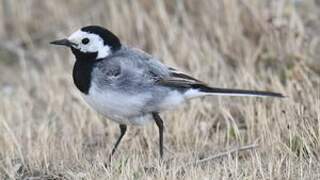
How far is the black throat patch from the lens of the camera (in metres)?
5.61

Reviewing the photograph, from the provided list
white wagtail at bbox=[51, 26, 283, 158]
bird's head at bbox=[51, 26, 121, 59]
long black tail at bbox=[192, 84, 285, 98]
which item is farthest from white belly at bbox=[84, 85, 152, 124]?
long black tail at bbox=[192, 84, 285, 98]

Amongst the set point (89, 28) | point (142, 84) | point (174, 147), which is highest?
point (89, 28)

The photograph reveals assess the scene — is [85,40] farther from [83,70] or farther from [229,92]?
[229,92]

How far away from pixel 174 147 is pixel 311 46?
7.10ft

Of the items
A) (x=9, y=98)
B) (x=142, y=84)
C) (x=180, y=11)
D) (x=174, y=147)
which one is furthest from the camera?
(x=180, y=11)

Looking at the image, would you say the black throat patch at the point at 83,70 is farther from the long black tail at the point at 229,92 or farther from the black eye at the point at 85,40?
the long black tail at the point at 229,92

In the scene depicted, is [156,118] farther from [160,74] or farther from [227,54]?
[227,54]

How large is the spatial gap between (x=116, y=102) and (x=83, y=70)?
0.34 m

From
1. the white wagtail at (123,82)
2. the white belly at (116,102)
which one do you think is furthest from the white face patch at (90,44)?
the white belly at (116,102)

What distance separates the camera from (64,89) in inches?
316

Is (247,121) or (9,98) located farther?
(9,98)

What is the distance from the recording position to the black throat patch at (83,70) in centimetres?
561

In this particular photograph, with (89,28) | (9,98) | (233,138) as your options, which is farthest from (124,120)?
(9,98)

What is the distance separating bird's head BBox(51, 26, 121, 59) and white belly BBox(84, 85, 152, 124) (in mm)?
284
